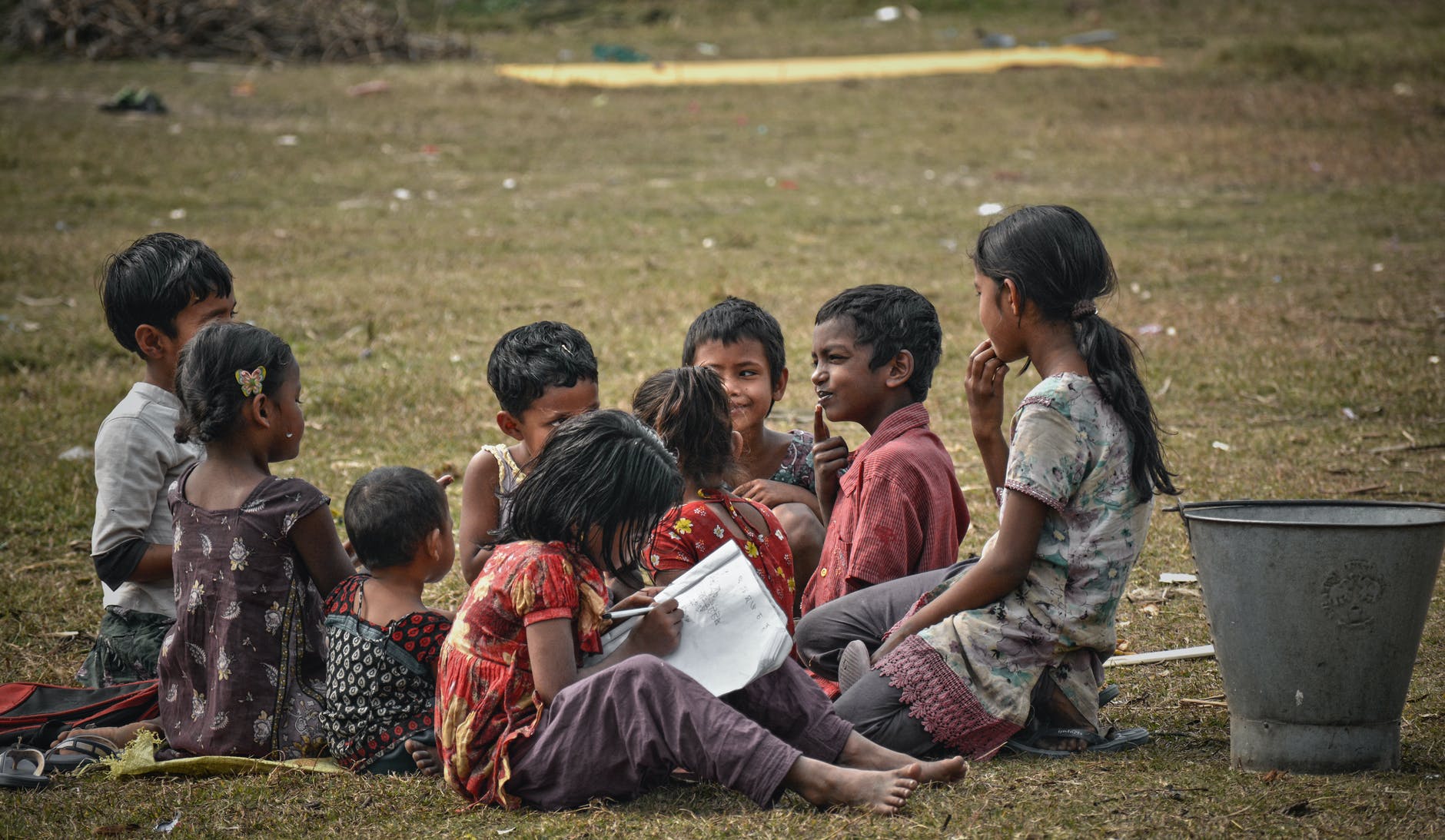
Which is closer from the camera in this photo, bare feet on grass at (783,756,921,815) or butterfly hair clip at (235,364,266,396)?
bare feet on grass at (783,756,921,815)

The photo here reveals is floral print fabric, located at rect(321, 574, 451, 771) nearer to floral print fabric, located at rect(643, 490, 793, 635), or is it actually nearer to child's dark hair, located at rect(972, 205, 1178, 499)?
floral print fabric, located at rect(643, 490, 793, 635)

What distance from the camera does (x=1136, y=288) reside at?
9.70m

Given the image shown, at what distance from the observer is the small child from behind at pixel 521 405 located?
155 inches

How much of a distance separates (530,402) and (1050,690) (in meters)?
1.70

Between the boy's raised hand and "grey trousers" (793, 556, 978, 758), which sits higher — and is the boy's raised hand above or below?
above

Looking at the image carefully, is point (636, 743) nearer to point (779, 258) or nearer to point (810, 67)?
point (779, 258)

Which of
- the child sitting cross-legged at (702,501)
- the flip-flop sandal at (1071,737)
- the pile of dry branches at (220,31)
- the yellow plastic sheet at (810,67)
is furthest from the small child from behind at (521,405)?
the pile of dry branches at (220,31)

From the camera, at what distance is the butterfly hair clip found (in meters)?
3.40

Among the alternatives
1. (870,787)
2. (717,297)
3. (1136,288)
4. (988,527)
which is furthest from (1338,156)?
(870,787)

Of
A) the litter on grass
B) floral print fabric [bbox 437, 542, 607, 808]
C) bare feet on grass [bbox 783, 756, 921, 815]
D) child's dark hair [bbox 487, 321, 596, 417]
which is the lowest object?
the litter on grass

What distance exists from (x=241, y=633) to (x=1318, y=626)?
2549mm

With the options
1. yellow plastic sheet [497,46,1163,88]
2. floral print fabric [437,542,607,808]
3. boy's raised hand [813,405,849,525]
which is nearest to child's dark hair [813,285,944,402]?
boy's raised hand [813,405,849,525]

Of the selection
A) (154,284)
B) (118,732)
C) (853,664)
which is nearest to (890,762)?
(853,664)

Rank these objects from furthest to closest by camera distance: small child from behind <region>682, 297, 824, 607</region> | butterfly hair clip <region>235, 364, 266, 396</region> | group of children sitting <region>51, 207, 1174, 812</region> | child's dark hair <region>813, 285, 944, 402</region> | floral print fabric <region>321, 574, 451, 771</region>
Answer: small child from behind <region>682, 297, 824, 607</region>, child's dark hair <region>813, 285, 944, 402</region>, butterfly hair clip <region>235, 364, 266, 396</region>, floral print fabric <region>321, 574, 451, 771</region>, group of children sitting <region>51, 207, 1174, 812</region>
